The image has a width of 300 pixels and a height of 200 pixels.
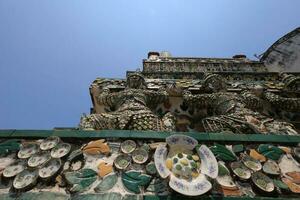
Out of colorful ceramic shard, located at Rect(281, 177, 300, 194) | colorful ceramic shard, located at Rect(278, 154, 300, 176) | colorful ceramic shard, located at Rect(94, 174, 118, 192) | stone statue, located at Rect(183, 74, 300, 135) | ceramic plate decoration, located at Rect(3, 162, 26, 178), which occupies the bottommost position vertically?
stone statue, located at Rect(183, 74, 300, 135)

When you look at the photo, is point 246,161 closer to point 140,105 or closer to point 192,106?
point 140,105

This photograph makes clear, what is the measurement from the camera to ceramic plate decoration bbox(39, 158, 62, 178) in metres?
2.75

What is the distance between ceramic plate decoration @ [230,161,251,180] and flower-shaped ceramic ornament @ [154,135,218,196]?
320 millimetres

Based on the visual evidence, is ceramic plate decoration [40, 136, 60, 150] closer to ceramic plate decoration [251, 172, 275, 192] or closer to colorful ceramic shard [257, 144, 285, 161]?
ceramic plate decoration [251, 172, 275, 192]

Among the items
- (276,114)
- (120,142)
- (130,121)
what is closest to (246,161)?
(120,142)

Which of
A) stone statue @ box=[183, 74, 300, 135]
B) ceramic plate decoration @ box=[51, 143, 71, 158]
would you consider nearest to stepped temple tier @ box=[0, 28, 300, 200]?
ceramic plate decoration @ box=[51, 143, 71, 158]

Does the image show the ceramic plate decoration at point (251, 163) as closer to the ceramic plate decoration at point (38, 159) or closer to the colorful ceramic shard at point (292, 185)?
the colorful ceramic shard at point (292, 185)

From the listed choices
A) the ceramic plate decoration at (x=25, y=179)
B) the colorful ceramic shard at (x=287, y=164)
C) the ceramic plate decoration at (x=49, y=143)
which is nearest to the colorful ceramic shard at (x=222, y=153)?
the colorful ceramic shard at (x=287, y=164)

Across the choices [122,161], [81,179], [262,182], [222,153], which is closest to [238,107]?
[222,153]

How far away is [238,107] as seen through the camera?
239 inches

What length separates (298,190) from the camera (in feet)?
9.10

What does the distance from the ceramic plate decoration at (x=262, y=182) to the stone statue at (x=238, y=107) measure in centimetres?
216

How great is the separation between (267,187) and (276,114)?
4.80 metres

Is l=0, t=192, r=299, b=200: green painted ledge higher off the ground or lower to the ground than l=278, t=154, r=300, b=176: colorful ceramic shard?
higher
